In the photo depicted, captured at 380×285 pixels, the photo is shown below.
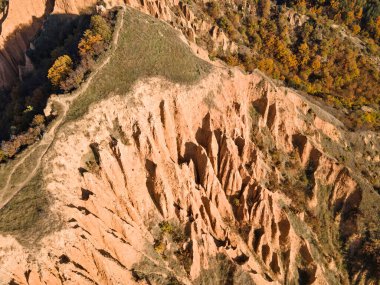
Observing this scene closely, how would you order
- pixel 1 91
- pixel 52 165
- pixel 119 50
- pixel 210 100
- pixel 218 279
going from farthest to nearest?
1. pixel 1 91
2. pixel 210 100
3. pixel 119 50
4. pixel 218 279
5. pixel 52 165

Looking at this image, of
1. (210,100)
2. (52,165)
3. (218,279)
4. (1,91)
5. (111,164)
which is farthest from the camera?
(1,91)

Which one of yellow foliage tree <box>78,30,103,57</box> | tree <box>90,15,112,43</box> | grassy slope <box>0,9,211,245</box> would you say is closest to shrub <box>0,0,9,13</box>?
tree <box>90,15,112,43</box>

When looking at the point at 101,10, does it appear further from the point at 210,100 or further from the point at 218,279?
the point at 218,279

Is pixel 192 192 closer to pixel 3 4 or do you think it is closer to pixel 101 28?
pixel 101 28

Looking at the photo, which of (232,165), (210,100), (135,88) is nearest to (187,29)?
(210,100)

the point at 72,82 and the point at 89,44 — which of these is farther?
the point at 89,44

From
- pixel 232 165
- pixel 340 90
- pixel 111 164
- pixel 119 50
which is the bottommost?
pixel 340 90

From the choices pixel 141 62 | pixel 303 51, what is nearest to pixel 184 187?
pixel 141 62

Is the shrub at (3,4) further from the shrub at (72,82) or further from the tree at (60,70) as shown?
the shrub at (72,82)
